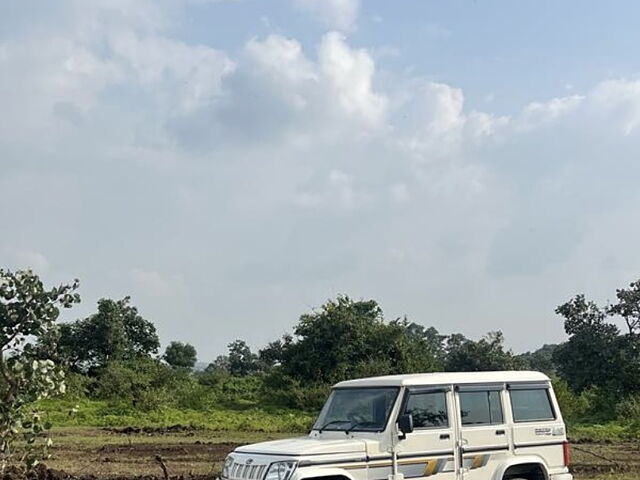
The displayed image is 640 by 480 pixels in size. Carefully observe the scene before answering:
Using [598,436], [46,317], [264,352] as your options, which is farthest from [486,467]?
[264,352]

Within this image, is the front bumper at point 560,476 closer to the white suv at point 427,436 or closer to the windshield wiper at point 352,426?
the white suv at point 427,436

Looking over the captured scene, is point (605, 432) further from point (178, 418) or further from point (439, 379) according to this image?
point (439, 379)

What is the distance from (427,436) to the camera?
1033 cm

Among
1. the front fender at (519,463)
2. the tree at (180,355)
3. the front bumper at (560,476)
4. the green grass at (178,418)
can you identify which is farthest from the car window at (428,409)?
the tree at (180,355)

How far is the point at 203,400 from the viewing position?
144 ft

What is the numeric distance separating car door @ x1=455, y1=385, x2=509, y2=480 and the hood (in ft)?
5.06

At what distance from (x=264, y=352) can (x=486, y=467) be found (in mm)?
51103

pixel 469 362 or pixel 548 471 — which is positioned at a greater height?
pixel 469 362

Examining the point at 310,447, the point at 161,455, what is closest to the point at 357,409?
the point at 310,447

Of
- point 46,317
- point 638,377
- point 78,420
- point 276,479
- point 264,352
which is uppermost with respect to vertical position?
point 264,352

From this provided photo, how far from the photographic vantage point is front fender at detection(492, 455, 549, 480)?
1077 cm

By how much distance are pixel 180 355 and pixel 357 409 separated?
67.4 m

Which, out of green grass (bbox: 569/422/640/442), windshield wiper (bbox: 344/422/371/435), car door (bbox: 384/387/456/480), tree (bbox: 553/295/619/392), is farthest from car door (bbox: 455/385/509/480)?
tree (bbox: 553/295/619/392)

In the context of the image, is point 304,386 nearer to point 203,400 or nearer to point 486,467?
point 203,400
